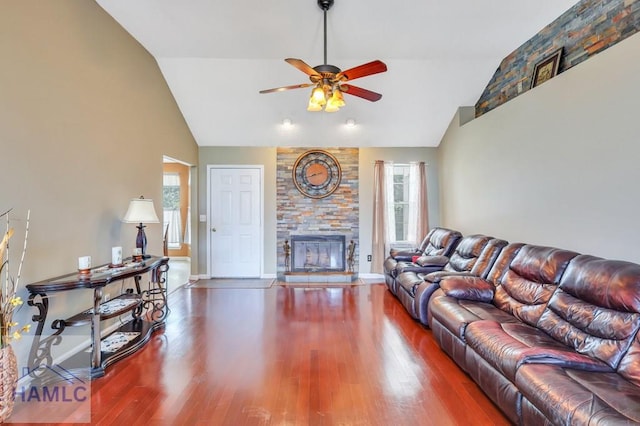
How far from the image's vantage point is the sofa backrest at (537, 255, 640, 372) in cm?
178

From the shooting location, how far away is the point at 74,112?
279 centimetres

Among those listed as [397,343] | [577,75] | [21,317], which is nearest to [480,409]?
[397,343]

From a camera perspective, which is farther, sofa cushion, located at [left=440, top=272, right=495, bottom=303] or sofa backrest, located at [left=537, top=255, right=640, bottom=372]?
sofa cushion, located at [left=440, top=272, right=495, bottom=303]

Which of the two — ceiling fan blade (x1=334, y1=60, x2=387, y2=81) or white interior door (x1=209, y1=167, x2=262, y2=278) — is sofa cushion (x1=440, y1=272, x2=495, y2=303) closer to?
ceiling fan blade (x1=334, y1=60, x2=387, y2=81)

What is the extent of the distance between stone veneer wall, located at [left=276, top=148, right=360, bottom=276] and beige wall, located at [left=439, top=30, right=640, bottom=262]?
2.19 metres

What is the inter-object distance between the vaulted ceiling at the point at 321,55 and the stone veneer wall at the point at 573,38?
0.19m

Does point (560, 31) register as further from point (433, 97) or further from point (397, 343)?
point (397, 343)

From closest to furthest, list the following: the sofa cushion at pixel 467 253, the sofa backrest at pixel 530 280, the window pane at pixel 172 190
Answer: the sofa backrest at pixel 530 280 → the sofa cushion at pixel 467 253 → the window pane at pixel 172 190

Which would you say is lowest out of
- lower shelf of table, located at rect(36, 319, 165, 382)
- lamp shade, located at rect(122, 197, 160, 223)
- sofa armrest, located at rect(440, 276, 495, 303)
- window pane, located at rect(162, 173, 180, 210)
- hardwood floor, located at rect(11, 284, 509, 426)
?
hardwood floor, located at rect(11, 284, 509, 426)

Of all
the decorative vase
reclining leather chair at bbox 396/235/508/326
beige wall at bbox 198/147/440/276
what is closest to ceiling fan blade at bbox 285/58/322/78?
reclining leather chair at bbox 396/235/508/326

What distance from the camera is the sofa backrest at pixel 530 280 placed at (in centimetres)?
239

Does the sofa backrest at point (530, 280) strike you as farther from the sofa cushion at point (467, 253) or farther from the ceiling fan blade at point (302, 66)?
the ceiling fan blade at point (302, 66)

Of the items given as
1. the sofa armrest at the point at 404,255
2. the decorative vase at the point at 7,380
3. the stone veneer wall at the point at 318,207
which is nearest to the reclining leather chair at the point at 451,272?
the sofa armrest at the point at 404,255

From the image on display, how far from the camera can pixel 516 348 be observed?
1.87 metres
